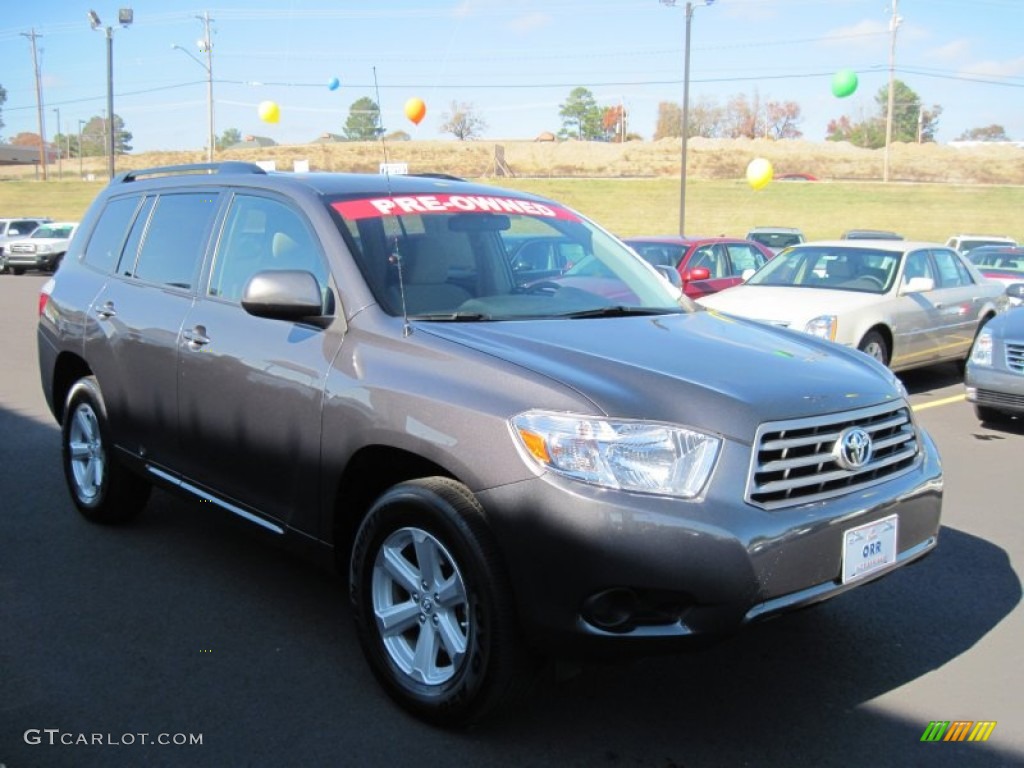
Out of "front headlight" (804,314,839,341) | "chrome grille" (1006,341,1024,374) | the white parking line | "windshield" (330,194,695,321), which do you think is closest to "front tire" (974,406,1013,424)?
the white parking line

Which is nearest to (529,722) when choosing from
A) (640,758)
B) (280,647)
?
(640,758)

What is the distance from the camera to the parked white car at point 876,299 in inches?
364

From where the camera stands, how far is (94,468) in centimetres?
534

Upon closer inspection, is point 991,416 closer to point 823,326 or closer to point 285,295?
point 823,326

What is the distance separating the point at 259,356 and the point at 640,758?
210cm

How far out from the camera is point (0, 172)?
94.6m

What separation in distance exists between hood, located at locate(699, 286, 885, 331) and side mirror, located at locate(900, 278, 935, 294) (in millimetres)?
337

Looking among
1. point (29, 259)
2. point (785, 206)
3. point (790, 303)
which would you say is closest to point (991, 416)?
point (790, 303)

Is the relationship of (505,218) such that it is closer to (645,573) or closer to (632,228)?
(645,573)

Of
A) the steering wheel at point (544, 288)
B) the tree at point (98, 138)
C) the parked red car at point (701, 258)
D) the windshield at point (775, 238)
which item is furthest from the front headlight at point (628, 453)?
the tree at point (98, 138)

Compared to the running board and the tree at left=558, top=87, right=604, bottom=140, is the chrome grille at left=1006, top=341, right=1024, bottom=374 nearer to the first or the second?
the running board

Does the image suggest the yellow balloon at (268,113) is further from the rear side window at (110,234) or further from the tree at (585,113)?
the tree at (585,113)

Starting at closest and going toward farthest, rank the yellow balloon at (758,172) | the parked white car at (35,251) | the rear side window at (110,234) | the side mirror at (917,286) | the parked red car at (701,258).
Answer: the rear side window at (110,234)
the side mirror at (917,286)
the parked red car at (701,258)
the parked white car at (35,251)
the yellow balloon at (758,172)

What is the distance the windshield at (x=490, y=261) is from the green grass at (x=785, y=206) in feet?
130
